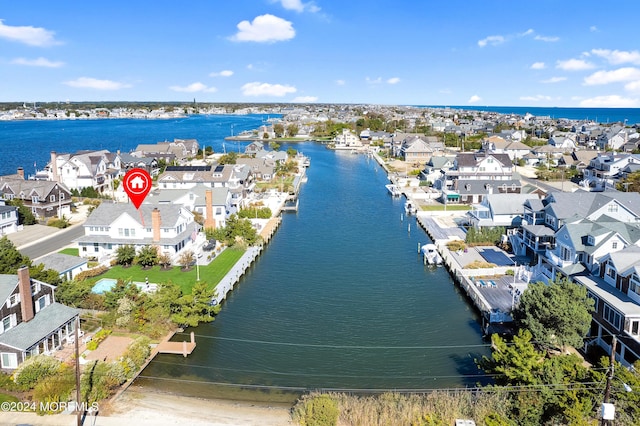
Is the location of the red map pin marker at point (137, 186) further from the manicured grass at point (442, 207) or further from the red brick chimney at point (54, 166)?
the red brick chimney at point (54, 166)

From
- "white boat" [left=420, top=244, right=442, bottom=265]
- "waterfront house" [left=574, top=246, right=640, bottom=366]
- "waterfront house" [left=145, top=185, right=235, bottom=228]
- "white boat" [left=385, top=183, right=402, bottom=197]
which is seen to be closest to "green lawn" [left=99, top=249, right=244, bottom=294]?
"waterfront house" [left=145, top=185, right=235, bottom=228]

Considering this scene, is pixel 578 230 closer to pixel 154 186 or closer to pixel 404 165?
pixel 154 186

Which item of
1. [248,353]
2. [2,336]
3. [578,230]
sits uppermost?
[578,230]

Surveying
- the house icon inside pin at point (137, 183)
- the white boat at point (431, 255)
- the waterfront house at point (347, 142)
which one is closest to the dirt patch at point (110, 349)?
the house icon inside pin at point (137, 183)

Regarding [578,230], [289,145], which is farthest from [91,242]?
[289,145]

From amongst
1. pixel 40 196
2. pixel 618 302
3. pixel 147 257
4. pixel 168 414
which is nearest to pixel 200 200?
pixel 147 257

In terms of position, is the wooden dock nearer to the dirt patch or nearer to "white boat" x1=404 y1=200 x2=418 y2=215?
the dirt patch

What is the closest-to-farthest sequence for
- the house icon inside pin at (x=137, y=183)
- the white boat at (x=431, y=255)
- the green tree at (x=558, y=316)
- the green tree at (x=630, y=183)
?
the green tree at (x=558, y=316) → the house icon inside pin at (x=137, y=183) → the white boat at (x=431, y=255) → the green tree at (x=630, y=183)
